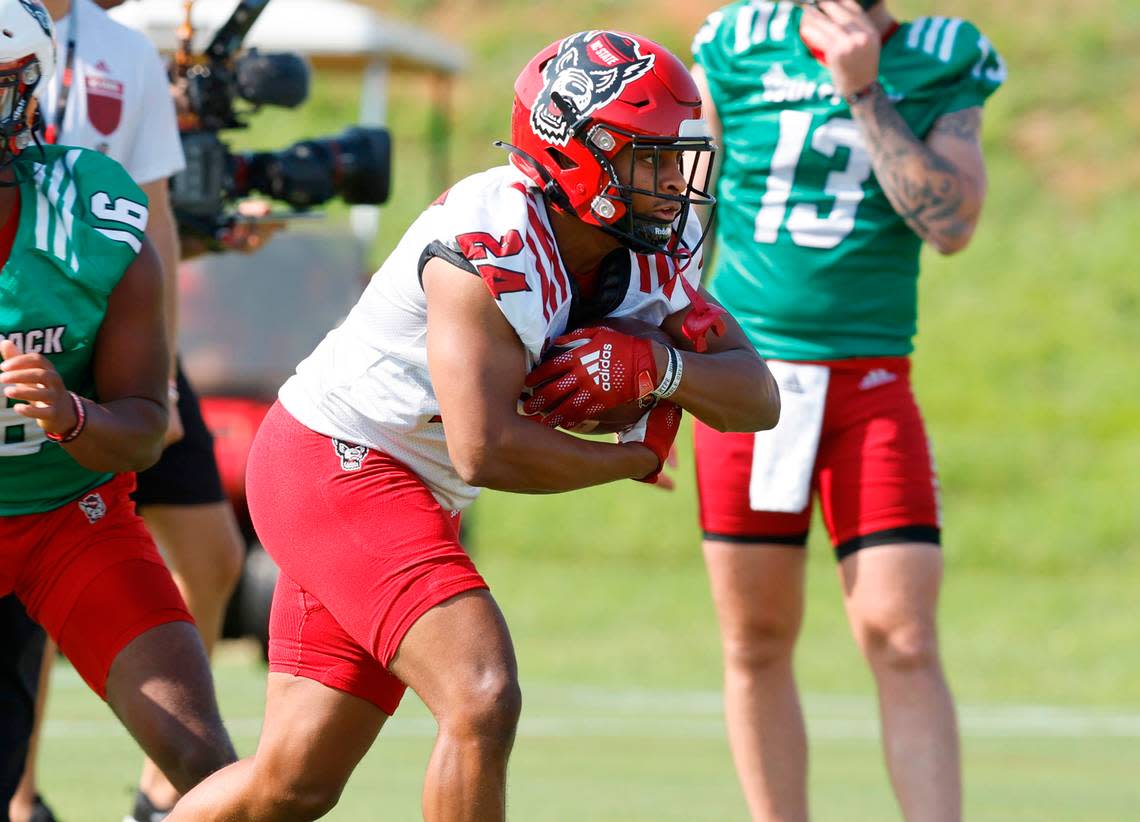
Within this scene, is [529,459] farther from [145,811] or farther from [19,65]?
[145,811]

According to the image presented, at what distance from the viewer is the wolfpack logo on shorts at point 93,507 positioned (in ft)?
14.1

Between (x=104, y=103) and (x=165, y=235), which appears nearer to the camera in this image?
(x=104, y=103)

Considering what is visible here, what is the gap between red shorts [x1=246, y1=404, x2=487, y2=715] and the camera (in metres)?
3.83

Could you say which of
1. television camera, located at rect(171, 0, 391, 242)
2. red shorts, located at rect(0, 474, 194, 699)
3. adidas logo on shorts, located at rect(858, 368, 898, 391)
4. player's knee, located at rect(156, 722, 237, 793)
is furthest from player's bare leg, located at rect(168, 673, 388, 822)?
television camera, located at rect(171, 0, 391, 242)

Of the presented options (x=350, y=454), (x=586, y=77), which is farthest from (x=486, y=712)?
(x=586, y=77)

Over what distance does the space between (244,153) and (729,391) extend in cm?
289

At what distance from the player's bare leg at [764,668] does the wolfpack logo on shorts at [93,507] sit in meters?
1.66

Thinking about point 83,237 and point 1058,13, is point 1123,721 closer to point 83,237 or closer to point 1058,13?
point 83,237

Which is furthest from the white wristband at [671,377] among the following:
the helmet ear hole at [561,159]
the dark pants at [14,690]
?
the dark pants at [14,690]

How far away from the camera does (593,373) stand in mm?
3820

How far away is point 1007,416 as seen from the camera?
1814cm

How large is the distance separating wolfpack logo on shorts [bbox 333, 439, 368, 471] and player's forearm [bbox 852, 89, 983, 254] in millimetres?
1724

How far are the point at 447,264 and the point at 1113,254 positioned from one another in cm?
1714

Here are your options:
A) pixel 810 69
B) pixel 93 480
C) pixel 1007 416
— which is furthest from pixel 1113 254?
pixel 93 480
